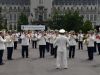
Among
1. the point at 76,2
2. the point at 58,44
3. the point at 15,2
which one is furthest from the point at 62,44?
the point at 76,2

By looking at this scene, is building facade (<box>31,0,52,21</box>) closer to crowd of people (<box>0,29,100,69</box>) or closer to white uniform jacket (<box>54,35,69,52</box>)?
crowd of people (<box>0,29,100,69</box>)

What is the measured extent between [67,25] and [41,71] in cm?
9957

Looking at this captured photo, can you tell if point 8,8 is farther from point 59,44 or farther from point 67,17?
point 59,44

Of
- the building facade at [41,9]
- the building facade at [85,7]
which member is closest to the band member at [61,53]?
the building facade at [41,9]

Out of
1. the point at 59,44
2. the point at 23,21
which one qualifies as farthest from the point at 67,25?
the point at 59,44

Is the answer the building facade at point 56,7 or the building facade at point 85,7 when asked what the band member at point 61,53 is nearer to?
the building facade at point 56,7

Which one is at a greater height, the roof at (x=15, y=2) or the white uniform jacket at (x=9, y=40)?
the white uniform jacket at (x=9, y=40)

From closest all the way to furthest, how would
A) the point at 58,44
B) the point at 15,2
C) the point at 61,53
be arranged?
the point at 61,53 < the point at 58,44 < the point at 15,2

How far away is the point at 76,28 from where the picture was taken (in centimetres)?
11900

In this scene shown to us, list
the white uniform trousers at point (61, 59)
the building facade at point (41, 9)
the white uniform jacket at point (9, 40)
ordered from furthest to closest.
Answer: the building facade at point (41, 9) < the white uniform jacket at point (9, 40) < the white uniform trousers at point (61, 59)

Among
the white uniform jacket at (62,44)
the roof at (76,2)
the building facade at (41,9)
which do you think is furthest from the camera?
the roof at (76,2)

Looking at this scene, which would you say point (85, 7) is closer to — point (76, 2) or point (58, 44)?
point (76, 2)

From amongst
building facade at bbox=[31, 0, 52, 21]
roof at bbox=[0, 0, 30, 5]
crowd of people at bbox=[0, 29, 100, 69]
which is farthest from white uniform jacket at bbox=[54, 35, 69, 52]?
roof at bbox=[0, 0, 30, 5]

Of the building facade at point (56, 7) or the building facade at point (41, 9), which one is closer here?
the building facade at point (41, 9)
